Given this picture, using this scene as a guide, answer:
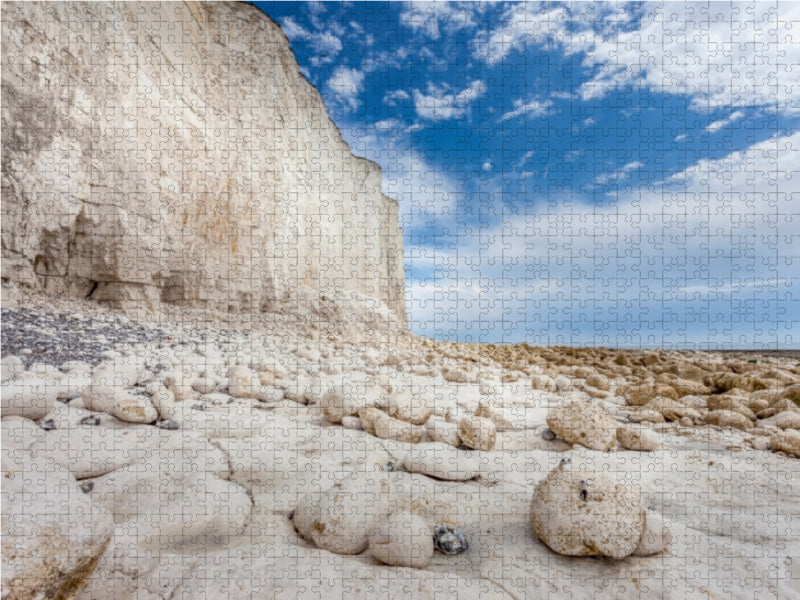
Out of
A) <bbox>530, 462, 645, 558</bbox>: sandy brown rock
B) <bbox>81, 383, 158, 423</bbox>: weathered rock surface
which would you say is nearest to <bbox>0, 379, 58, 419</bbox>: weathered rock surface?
<bbox>81, 383, 158, 423</bbox>: weathered rock surface

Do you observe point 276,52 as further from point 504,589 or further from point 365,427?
point 504,589

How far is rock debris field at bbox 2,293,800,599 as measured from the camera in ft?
4.47

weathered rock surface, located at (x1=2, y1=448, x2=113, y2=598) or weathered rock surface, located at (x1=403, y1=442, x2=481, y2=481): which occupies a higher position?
weathered rock surface, located at (x1=2, y1=448, x2=113, y2=598)

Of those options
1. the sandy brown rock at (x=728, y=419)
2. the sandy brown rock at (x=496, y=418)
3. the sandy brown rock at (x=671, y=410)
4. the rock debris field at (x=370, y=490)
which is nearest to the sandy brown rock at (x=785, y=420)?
the rock debris field at (x=370, y=490)

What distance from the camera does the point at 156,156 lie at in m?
8.02

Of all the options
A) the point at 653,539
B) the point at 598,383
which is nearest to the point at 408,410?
the point at 653,539

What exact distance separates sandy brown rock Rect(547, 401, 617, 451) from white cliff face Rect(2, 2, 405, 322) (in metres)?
7.57

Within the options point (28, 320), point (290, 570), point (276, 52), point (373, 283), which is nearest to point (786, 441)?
point (290, 570)

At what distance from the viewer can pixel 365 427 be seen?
2893 millimetres

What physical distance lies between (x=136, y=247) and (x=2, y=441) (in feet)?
21.0

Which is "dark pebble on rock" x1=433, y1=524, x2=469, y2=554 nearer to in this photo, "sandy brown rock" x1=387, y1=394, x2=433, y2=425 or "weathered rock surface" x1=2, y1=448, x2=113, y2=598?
"weathered rock surface" x1=2, y1=448, x2=113, y2=598

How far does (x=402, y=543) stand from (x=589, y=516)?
680 mm

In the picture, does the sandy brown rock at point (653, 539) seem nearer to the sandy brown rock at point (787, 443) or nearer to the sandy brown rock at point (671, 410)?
the sandy brown rock at point (787, 443)

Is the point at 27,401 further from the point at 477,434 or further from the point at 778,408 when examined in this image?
the point at 778,408
